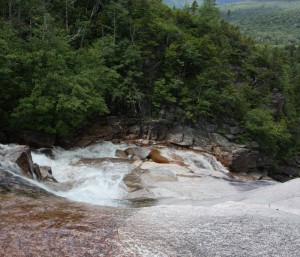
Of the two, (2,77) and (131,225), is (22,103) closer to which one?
(2,77)

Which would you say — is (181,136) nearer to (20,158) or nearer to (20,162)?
(20,158)

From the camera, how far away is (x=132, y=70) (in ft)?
121

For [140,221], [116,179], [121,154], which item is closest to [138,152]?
[121,154]

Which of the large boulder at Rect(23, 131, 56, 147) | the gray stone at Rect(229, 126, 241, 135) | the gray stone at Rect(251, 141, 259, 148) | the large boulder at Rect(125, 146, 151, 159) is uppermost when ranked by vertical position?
the large boulder at Rect(23, 131, 56, 147)

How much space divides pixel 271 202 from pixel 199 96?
25.6 meters

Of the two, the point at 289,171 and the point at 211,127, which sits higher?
the point at 211,127

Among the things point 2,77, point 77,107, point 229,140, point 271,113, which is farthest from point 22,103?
point 271,113

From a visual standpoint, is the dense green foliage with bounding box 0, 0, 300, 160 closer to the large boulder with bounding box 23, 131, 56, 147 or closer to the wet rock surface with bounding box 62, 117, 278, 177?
the large boulder with bounding box 23, 131, 56, 147

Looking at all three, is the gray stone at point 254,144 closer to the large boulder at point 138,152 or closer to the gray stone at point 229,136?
the gray stone at point 229,136

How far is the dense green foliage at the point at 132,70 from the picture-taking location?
85.6ft

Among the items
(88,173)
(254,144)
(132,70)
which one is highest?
(132,70)

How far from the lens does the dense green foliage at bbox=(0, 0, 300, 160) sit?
2609 centimetres

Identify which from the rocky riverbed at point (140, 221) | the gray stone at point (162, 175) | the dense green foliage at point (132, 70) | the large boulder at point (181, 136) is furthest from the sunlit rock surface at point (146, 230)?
the large boulder at point (181, 136)

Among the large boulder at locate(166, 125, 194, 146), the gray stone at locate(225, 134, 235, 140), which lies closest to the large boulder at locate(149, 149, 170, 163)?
the large boulder at locate(166, 125, 194, 146)
